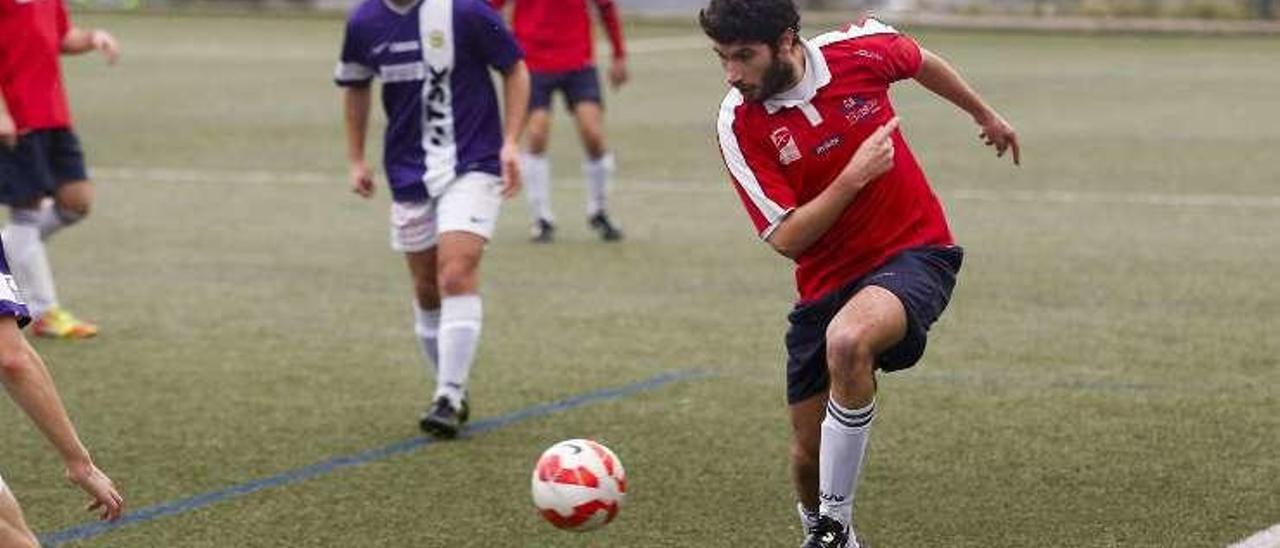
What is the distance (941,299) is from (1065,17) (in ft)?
132

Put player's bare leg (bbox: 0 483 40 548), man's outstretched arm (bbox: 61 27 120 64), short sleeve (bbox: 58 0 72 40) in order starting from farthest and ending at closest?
short sleeve (bbox: 58 0 72 40), man's outstretched arm (bbox: 61 27 120 64), player's bare leg (bbox: 0 483 40 548)

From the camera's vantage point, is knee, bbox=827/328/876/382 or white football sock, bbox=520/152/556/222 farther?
white football sock, bbox=520/152/556/222

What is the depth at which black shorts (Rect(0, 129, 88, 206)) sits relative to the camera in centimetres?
1209

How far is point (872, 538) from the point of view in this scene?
767 cm

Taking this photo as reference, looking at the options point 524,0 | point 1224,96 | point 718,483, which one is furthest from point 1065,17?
point 718,483

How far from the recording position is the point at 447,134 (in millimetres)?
9672

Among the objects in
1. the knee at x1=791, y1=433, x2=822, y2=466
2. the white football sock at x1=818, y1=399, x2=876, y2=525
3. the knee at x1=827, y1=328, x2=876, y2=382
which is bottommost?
the knee at x1=791, y1=433, x2=822, y2=466

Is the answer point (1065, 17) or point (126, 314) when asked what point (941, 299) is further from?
point (1065, 17)

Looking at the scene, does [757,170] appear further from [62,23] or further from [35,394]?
[62,23]

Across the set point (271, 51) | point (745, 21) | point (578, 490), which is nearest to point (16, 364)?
point (578, 490)

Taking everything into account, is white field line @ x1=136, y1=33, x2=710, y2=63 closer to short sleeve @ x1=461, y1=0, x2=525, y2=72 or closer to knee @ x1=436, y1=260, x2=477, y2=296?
short sleeve @ x1=461, y1=0, x2=525, y2=72

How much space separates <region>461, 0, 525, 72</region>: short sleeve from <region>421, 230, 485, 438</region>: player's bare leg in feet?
2.53

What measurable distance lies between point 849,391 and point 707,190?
1252 cm

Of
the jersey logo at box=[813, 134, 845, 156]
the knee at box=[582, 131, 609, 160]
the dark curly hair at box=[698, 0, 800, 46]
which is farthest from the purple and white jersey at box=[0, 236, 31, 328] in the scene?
the knee at box=[582, 131, 609, 160]
